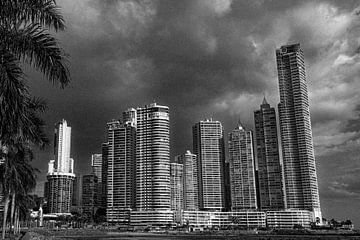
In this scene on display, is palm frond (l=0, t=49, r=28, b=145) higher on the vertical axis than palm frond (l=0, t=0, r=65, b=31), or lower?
lower

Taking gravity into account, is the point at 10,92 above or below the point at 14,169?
below

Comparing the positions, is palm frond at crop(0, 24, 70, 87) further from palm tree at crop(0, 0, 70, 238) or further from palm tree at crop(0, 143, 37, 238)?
palm tree at crop(0, 143, 37, 238)

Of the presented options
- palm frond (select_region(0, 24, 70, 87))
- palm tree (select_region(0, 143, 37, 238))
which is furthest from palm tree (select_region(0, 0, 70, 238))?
palm tree (select_region(0, 143, 37, 238))

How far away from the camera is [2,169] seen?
3659 centimetres

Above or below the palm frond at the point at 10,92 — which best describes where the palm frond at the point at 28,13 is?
above

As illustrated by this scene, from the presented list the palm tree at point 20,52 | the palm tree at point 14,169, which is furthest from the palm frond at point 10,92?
the palm tree at point 14,169

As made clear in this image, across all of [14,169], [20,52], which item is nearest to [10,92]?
[20,52]

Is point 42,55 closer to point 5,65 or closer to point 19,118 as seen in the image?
point 5,65

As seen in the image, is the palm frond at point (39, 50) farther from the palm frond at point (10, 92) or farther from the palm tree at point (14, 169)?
the palm tree at point (14, 169)

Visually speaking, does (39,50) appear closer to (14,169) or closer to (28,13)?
(28,13)

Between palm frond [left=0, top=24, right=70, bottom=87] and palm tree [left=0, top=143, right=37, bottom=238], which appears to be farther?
palm tree [left=0, top=143, right=37, bottom=238]

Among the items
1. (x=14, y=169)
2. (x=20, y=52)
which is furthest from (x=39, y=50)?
(x=14, y=169)

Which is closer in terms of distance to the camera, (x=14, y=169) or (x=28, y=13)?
(x=28, y=13)

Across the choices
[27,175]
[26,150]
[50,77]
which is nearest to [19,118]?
[50,77]
